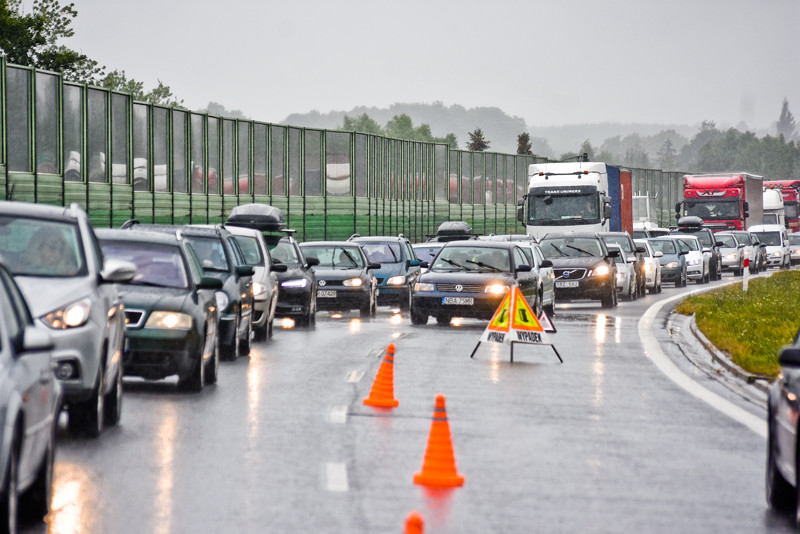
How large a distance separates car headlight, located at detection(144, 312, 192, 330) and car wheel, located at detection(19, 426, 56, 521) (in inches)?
254

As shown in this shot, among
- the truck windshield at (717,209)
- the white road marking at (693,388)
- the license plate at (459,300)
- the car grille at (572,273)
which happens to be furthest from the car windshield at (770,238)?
the license plate at (459,300)

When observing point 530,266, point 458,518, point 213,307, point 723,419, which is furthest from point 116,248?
point 530,266

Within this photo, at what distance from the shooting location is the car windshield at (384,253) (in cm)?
3591

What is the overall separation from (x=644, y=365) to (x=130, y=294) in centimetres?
729

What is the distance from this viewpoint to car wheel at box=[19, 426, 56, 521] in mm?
7855

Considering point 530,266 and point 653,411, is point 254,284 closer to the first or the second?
point 530,266

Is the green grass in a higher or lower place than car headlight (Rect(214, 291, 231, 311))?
lower

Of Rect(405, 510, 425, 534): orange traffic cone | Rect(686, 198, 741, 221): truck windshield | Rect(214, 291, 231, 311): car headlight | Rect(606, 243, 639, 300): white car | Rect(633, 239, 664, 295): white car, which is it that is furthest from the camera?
Rect(686, 198, 741, 221): truck windshield

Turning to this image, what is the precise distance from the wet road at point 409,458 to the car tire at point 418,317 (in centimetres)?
939

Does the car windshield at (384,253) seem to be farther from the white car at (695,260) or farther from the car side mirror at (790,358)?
the car side mirror at (790,358)

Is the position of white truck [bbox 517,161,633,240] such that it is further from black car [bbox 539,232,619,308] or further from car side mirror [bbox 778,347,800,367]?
car side mirror [bbox 778,347,800,367]

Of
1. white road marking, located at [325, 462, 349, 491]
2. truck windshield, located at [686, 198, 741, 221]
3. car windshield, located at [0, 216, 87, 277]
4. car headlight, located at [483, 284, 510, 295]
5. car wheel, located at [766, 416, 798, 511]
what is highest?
truck windshield, located at [686, 198, 741, 221]

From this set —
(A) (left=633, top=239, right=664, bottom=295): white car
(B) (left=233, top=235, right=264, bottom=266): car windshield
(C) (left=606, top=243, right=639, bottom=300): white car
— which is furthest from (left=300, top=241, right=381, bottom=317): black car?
(A) (left=633, top=239, right=664, bottom=295): white car

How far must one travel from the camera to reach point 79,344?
35.1 feet
